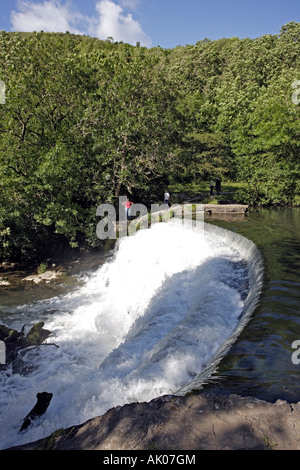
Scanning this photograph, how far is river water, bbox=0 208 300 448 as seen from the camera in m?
4.86

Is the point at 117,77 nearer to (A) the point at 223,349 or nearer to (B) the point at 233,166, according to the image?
(B) the point at 233,166

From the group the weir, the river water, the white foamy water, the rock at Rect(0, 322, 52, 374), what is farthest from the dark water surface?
the rock at Rect(0, 322, 52, 374)

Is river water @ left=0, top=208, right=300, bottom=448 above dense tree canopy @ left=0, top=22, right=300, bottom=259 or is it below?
below

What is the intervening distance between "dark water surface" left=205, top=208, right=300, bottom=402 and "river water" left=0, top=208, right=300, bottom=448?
2 cm

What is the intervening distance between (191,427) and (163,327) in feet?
11.2

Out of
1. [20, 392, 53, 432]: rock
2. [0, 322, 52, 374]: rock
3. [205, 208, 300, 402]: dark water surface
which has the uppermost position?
[205, 208, 300, 402]: dark water surface

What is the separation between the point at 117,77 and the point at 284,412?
1754 centimetres

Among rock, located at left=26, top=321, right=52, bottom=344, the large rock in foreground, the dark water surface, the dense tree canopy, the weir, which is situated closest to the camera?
the large rock in foreground

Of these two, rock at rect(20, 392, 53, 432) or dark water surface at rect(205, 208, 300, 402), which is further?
rock at rect(20, 392, 53, 432)

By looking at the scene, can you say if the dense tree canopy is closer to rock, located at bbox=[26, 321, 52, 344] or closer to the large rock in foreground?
rock, located at bbox=[26, 321, 52, 344]

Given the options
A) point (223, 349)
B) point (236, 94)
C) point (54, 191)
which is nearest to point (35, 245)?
point (54, 191)

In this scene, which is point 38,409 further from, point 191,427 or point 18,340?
point 18,340

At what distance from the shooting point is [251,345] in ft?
18.2

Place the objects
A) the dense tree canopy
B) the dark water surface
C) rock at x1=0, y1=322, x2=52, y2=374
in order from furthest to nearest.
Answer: the dense tree canopy, rock at x1=0, y1=322, x2=52, y2=374, the dark water surface
